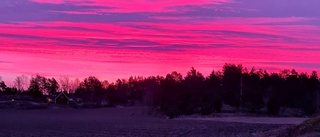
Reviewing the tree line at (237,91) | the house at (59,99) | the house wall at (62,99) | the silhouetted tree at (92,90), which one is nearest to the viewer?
the tree line at (237,91)

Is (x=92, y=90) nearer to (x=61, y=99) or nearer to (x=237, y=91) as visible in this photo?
(x=61, y=99)

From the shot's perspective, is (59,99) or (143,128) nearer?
(143,128)

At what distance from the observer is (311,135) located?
23797 mm

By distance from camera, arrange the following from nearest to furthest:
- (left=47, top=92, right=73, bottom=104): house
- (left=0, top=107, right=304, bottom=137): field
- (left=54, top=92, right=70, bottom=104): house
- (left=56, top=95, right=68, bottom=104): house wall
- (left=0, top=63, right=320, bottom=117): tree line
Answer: (left=0, top=107, right=304, bottom=137): field, (left=0, top=63, right=320, bottom=117): tree line, (left=47, top=92, right=73, bottom=104): house, (left=54, top=92, right=70, bottom=104): house, (left=56, top=95, right=68, bottom=104): house wall

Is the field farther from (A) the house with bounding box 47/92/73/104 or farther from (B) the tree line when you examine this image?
(A) the house with bounding box 47/92/73/104

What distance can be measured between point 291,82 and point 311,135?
67550mm

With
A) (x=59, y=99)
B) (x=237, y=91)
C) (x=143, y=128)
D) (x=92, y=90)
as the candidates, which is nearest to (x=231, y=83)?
(x=237, y=91)

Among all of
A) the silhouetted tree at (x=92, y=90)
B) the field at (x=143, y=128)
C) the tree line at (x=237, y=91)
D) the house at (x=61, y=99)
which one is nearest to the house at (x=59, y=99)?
the house at (x=61, y=99)

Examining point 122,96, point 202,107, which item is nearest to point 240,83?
point 202,107

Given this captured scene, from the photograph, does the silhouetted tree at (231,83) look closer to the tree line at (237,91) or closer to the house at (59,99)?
the tree line at (237,91)

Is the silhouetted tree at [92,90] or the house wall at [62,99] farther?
the silhouetted tree at [92,90]

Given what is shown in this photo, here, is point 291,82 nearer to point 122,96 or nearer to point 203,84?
point 203,84

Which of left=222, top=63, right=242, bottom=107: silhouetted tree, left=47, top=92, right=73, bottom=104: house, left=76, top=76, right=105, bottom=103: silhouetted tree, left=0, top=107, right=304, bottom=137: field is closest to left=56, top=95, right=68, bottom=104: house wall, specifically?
left=47, top=92, right=73, bottom=104: house

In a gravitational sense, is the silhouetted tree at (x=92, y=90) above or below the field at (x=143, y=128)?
above
